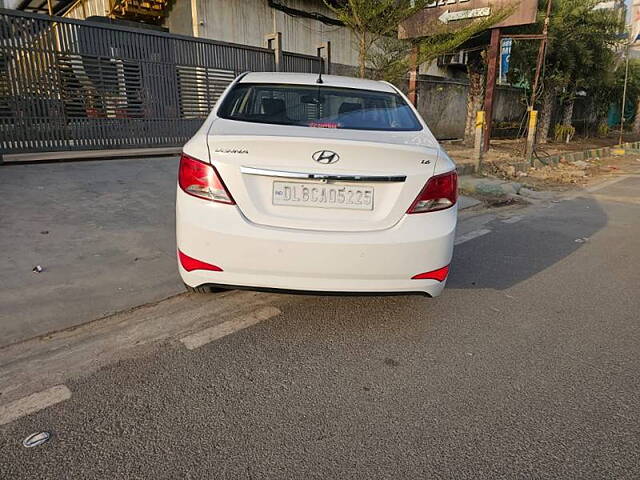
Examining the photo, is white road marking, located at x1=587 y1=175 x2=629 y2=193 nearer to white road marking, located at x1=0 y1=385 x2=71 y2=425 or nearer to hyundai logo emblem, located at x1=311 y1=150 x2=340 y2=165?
hyundai logo emblem, located at x1=311 y1=150 x2=340 y2=165

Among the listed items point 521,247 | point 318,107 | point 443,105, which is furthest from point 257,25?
point 318,107

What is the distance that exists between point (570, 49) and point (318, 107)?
15.0 meters

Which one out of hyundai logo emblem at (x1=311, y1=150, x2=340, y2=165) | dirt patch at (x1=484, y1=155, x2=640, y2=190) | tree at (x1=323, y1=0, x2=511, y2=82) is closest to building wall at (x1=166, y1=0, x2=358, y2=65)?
tree at (x1=323, y1=0, x2=511, y2=82)

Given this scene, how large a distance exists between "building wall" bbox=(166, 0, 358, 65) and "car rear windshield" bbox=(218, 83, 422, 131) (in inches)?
446

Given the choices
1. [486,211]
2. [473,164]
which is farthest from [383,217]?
[473,164]

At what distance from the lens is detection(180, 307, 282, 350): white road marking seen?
8.96 ft

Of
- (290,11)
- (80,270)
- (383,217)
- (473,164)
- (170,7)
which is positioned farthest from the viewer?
(290,11)

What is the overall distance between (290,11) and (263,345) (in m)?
15.3

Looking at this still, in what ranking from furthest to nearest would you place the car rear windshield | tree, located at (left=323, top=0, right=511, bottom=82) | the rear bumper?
tree, located at (left=323, top=0, right=511, bottom=82) → the car rear windshield → the rear bumper

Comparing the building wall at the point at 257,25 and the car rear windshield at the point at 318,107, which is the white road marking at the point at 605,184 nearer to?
the car rear windshield at the point at 318,107

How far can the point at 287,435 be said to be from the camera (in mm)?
1976

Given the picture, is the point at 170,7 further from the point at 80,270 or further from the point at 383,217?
the point at 383,217

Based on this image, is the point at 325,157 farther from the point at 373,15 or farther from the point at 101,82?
the point at 373,15

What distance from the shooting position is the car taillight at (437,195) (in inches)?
101
